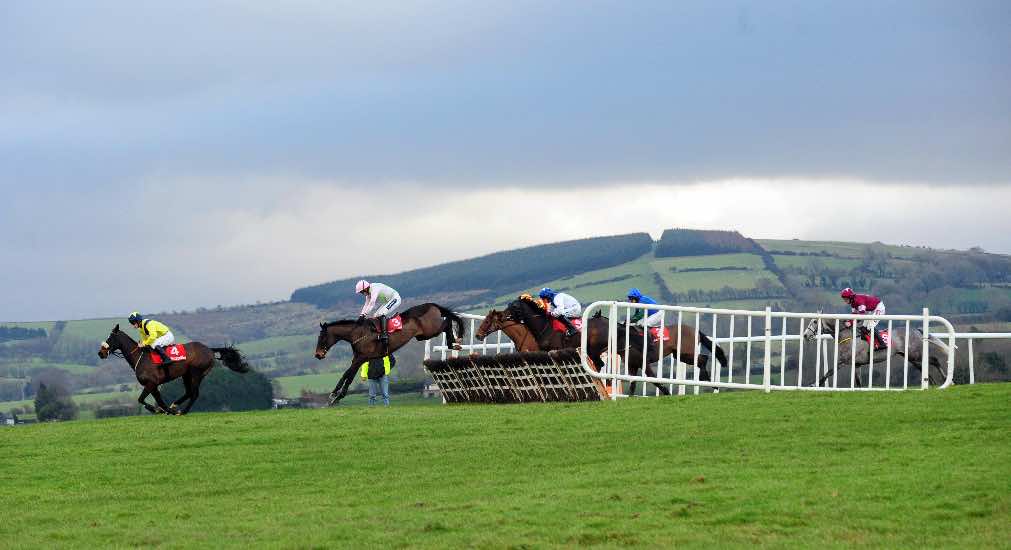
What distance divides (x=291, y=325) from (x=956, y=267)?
62902mm

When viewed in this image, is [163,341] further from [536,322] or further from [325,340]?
[536,322]

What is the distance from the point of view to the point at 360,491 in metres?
14.9

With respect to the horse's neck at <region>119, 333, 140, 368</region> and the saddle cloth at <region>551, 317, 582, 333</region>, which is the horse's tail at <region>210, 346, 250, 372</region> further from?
the saddle cloth at <region>551, 317, 582, 333</region>

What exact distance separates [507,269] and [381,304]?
125325 millimetres

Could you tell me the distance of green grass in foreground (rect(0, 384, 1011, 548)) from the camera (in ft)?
40.3

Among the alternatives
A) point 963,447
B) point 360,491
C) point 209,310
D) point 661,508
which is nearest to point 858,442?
point 963,447

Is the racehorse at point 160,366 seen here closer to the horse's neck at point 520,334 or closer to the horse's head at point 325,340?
the horse's head at point 325,340

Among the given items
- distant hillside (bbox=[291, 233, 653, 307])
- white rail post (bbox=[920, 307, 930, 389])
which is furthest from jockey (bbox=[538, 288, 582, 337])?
distant hillside (bbox=[291, 233, 653, 307])

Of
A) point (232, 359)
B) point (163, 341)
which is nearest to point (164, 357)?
point (163, 341)

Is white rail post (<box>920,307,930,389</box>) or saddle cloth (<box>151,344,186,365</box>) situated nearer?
white rail post (<box>920,307,930,389</box>)

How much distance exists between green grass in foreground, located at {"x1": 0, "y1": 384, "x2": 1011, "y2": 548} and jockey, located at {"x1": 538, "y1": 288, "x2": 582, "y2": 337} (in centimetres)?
390

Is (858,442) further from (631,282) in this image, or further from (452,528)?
(631,282)

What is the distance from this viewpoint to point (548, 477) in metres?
15.2

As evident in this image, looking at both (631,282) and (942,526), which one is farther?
(631,282)
